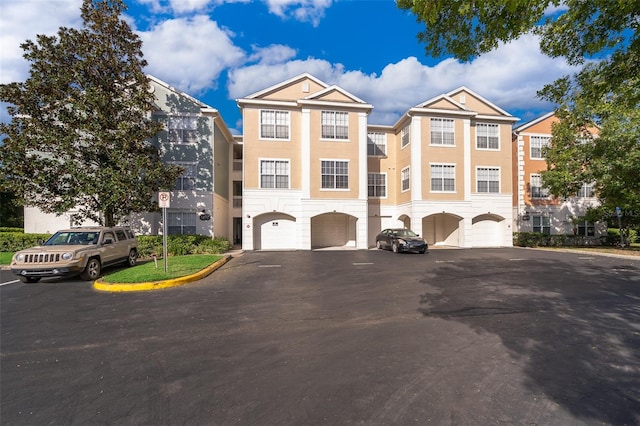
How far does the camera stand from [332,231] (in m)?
24.9

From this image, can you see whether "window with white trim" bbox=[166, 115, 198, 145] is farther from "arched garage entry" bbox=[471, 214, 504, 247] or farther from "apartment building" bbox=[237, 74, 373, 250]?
"arched garage entry" bbox=[471, 214, 504, 247]

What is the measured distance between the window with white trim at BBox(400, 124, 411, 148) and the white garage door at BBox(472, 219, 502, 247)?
27.9ft

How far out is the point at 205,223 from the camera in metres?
20.5

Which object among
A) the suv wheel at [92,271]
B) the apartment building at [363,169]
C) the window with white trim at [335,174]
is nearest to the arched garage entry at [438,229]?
the apartment building at [363,169]

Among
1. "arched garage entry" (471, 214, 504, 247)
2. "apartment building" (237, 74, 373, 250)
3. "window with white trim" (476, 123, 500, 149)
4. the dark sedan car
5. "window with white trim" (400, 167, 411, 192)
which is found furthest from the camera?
"arched garage entry" (471, 214, 504, 247)

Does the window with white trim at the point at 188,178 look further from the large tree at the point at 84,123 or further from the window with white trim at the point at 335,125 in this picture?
the window with white trim at the point at 335,125

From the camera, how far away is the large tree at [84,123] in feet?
50.0

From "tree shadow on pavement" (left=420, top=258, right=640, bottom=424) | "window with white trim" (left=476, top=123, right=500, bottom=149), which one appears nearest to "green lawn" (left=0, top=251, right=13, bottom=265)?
"tree shadow on pavement" (left=420, top=258, right=640, bottom=424)

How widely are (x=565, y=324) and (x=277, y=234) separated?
18134 millimetres

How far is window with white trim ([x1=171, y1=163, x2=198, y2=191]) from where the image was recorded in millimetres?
20500

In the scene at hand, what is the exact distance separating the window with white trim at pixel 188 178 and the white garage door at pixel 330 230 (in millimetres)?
9350

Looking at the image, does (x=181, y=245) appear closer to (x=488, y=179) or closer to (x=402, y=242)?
(x=402, y=242)

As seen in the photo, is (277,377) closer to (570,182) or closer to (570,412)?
(570,412)

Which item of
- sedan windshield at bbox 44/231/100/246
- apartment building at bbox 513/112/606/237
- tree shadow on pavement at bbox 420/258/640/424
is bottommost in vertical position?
tree shadow on pavement at bbox 420/258/640/424
